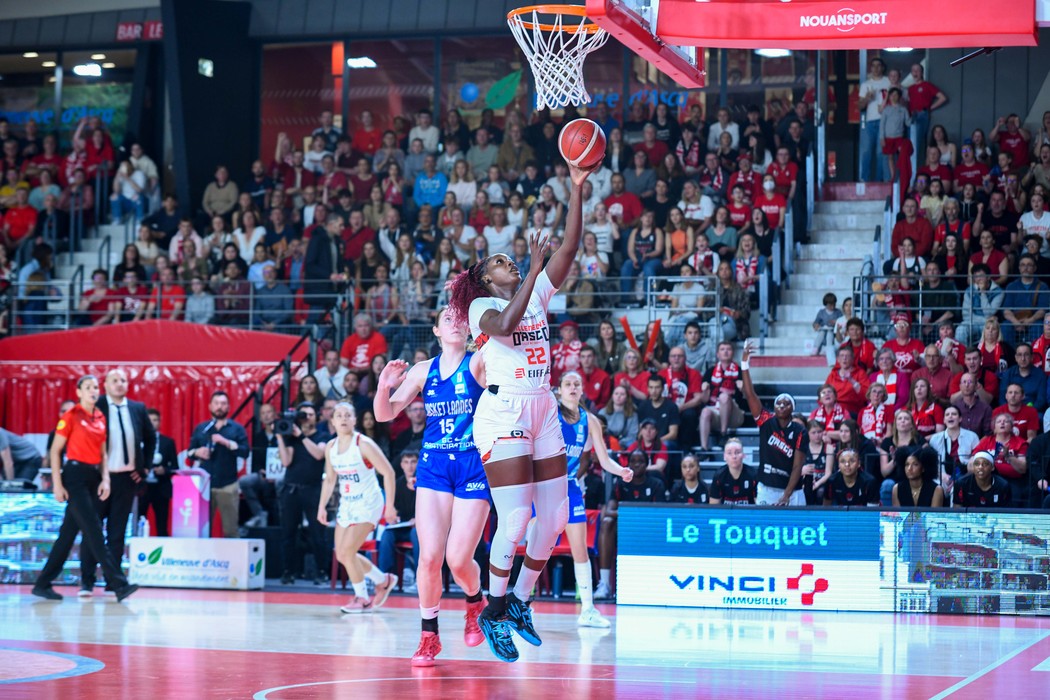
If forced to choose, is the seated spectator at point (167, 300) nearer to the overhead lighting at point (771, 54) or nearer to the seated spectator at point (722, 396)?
the seated spectator at point (722, 396)

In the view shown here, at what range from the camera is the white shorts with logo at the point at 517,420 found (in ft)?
27.9

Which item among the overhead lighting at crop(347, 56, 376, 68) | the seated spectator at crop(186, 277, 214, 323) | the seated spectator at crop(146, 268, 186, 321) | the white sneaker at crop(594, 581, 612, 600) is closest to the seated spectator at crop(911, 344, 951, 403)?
the white sneaker at crop(594, 581, 612, 600)

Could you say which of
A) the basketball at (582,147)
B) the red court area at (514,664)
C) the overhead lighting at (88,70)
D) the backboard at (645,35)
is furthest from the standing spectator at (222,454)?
Answer: the overhead lighting at (88,70)

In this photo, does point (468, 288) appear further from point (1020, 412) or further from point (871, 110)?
point (871, 110)

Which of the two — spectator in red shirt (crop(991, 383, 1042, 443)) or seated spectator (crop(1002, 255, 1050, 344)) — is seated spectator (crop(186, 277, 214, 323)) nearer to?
seated spectator (crop(1002, 255, 1050, 344))

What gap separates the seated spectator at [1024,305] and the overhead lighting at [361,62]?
43.0 feet

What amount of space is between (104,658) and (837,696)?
4944 mm

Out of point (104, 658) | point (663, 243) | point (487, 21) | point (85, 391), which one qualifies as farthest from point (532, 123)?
point (104, 658)

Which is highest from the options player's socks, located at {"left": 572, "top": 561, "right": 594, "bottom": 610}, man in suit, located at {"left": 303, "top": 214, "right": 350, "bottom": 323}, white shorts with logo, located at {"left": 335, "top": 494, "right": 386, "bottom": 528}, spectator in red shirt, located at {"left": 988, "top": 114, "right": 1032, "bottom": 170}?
spectator in red shirt, located at {"left": 988, "top": 114, "right": 1032, "bottom": 170}

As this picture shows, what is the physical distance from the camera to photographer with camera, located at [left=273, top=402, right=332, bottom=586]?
52.1 feet

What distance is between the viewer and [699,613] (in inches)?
524

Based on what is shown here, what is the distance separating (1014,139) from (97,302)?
13923 mm

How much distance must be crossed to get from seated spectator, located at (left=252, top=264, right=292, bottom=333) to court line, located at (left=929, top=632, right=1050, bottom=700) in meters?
12.1

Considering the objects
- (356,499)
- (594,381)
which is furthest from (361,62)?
(356,499)
